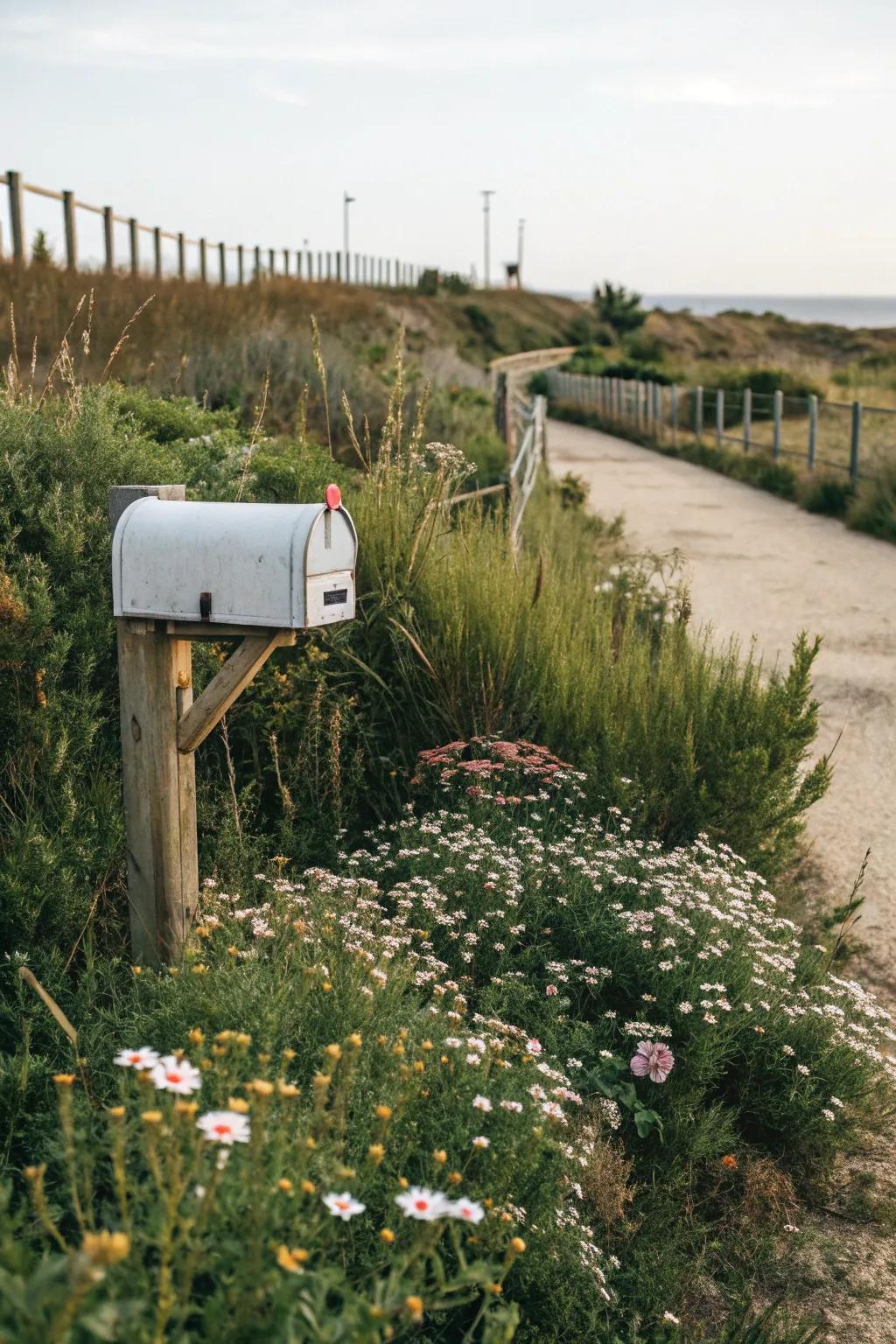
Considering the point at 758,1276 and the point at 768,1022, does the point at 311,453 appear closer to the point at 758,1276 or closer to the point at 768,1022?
the point at 768,1022

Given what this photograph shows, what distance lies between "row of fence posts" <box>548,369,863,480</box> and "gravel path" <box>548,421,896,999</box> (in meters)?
1.14

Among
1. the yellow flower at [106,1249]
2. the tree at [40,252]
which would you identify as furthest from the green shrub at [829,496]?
the yellow flower at [106,1249]

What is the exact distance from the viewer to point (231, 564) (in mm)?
3266

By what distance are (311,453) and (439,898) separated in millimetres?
3335

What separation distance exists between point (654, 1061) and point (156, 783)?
158 cm

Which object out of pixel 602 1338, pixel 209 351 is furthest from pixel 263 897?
pixel 209 351

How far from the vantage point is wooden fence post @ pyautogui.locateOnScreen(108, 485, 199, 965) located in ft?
11.3

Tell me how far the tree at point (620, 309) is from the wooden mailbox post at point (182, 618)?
60437mm

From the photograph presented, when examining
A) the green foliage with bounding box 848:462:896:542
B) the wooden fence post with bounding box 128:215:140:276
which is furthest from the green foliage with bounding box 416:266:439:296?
the green foliage with bounding box 848:462:896:542

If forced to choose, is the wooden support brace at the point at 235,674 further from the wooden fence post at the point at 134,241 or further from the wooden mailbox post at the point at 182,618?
the wooden fence post at the point at 134,241

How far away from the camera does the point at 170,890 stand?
3.52 meters

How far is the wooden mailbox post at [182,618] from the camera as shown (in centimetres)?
326

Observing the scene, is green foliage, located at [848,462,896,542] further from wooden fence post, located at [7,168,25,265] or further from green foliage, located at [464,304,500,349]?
green foliage, located at [464,304,500,349]

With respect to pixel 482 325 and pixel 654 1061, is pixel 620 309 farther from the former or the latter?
pixel 654 1061
